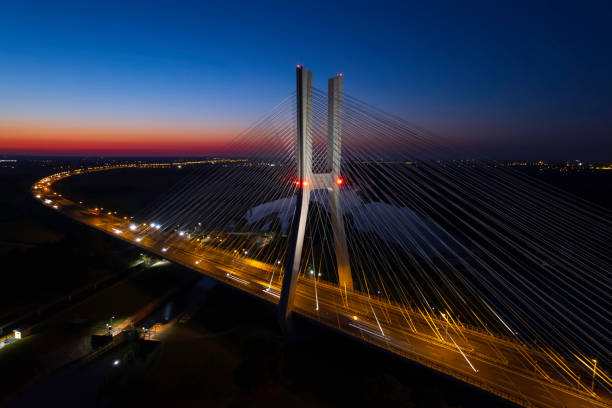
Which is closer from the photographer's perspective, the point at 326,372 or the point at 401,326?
the point at 401,326

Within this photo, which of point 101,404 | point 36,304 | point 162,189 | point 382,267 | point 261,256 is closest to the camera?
point 101,404

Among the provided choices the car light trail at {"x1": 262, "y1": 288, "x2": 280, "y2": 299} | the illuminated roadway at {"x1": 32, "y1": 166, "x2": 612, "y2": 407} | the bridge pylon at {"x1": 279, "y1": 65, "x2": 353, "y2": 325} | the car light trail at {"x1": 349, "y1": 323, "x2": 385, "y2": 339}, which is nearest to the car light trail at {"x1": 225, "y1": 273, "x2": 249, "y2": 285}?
the illuminated roadway at {"x1": 32, "y1": 166, "x2": 612, "y2": 407}

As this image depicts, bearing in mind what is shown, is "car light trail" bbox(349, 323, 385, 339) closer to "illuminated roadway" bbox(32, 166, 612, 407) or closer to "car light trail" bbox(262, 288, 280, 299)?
"illuminated roadway" bbox(32, 166, 612, 407)

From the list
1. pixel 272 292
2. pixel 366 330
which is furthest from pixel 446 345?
pixel 272 292

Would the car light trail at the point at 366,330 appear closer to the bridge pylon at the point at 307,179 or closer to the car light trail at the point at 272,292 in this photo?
the bridge pylon at the point at 307,179

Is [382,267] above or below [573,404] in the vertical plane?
below

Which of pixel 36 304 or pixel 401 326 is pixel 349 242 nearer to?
pixel 401 326

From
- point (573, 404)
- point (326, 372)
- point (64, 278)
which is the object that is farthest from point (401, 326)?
point (64, 278)
